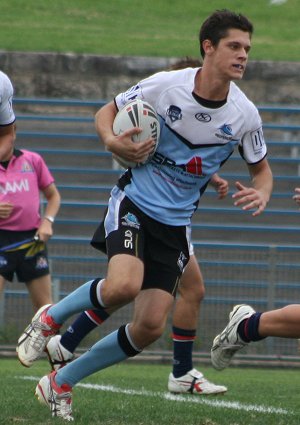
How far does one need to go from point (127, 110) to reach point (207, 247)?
26.6 feet

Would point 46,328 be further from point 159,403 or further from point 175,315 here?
point 175,315

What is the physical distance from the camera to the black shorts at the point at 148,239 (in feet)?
22.5

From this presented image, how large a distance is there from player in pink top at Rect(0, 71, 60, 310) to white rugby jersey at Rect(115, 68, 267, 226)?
4.29 meters

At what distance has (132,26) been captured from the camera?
2391 centimetres

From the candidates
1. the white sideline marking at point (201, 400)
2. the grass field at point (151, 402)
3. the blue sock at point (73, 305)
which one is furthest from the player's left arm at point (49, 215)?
the blue sock at point (73, 305)

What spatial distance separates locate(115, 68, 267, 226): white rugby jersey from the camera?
22.9 feet

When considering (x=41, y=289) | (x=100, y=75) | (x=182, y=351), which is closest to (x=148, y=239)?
(x=182, y=351)

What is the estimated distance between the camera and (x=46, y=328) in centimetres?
723

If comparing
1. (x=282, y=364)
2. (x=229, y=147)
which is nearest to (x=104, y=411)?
(x=229, y=147)

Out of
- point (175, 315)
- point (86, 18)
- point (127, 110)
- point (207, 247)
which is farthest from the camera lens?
point (86, 18)

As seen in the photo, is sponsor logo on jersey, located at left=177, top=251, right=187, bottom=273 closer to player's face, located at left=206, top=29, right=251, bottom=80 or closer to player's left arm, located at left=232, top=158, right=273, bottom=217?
player's left arm, located at left=232, top=158, right=273, bottom=217

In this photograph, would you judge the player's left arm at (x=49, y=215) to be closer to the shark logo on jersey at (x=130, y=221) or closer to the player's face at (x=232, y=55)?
the shark logo on jersey at (x=130, y=221)

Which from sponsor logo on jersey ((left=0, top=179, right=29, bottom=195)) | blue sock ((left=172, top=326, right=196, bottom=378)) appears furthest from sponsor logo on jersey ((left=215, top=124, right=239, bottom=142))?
sponsor logo on jersey ((left=0, top=179, right=29, bottom=195))

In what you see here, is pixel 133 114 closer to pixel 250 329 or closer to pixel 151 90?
pixel 151 90
